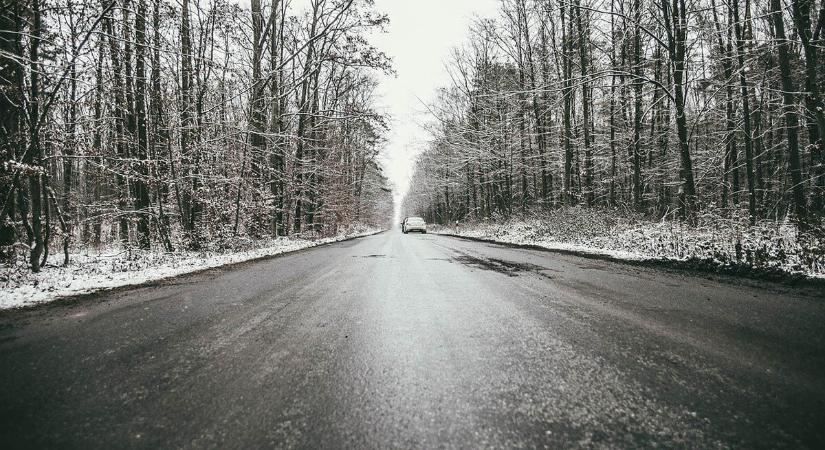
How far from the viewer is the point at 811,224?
611 centimetres

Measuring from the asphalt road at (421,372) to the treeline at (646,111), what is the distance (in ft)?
23.2

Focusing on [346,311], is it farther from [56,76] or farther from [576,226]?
[576,226]

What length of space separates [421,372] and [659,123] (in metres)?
27.1

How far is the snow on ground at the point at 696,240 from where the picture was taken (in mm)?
5516

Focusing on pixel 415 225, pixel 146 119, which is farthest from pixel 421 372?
pixel 415 225

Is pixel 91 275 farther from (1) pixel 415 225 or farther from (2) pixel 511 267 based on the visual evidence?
(1) pixel 415 225

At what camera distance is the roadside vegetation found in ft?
26.0

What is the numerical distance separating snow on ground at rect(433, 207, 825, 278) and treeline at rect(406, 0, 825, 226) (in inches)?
33.5

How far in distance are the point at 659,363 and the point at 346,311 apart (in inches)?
103

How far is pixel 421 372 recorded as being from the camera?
2051 mm

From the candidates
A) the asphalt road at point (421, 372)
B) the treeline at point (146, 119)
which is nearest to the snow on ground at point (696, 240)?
the asphalt road at point (421, 372)

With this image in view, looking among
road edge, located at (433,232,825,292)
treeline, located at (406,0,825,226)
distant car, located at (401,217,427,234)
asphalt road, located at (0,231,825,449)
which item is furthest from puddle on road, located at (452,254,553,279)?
distant car, located at (401,217,427,234)

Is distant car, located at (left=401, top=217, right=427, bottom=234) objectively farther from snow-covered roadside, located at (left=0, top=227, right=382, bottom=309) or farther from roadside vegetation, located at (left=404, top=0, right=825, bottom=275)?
snow-covered roadside, located at (left=0, top=227, right=382, bottom=309)

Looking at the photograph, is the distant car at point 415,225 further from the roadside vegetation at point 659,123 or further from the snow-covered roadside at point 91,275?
the snow-covered roadside at point 91,275
